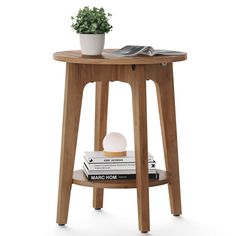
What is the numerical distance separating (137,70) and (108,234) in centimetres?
85

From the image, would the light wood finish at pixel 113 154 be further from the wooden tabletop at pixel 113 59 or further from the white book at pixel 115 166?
the wooden tabletop at pixel 113 59

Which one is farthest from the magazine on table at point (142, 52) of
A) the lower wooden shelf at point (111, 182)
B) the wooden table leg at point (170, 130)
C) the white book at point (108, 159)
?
the lower wooden shelf at point (111, 182)

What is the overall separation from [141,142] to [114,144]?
A: 0.87 feet

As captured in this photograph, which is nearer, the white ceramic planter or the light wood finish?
the white ceramic planter

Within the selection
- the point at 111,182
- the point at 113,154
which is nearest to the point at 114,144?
the point at 113,154

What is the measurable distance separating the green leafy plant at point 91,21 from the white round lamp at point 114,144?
1.83 feet

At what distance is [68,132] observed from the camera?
4910 mm

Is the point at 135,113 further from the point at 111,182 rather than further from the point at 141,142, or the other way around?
the point at 111,182

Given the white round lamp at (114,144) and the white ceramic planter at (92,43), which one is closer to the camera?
the white ceramic planter at (92,43)

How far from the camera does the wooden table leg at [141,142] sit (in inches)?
186

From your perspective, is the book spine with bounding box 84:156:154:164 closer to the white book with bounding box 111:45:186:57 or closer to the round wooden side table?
the round wooden side table

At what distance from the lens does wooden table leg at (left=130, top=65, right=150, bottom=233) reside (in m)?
4.73

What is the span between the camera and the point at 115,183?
15.9ft

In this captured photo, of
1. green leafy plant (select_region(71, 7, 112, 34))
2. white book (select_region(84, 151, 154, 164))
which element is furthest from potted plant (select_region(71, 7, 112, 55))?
white book (select_region(84, 151, 154, 164))
